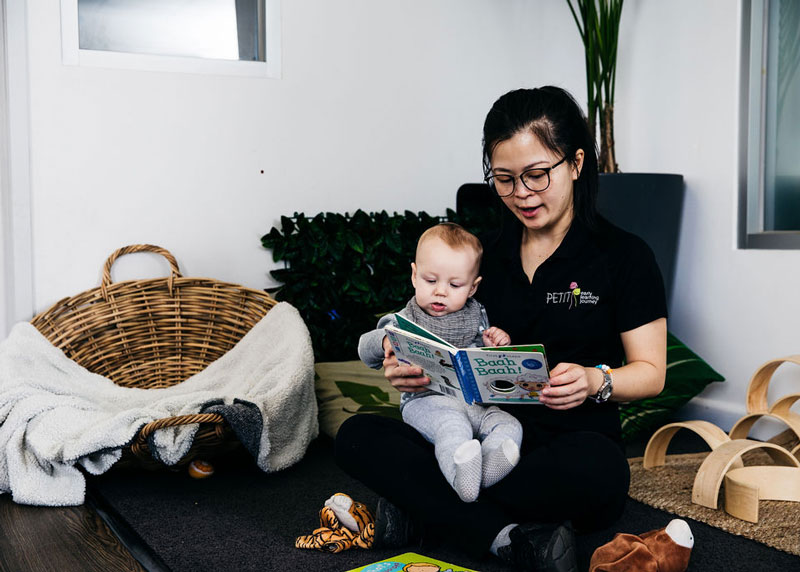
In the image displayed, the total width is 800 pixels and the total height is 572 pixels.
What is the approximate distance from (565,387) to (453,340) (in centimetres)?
34

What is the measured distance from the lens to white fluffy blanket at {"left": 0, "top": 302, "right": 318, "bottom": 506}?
1.79 m

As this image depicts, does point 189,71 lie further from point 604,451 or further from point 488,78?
point 604,451

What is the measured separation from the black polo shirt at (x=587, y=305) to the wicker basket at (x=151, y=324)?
125cm

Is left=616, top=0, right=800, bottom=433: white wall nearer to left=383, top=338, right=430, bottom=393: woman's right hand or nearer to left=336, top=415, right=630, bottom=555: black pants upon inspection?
left=336, top=415, right=630, bottom=555: black pants

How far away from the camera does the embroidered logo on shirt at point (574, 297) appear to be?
1454 millimetres

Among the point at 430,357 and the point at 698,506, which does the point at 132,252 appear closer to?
the point at 430,357

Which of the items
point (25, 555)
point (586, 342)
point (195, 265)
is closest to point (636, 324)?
point (586, 342)

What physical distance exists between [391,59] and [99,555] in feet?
6.79

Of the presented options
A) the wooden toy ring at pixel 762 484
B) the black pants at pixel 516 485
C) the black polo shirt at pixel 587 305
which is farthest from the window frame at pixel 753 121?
the black pants at pixel 516 485

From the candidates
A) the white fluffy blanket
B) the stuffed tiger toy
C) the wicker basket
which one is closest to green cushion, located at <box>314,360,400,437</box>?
the white fluffy blanket

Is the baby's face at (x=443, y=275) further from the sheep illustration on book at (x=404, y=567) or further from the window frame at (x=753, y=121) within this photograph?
the window frame at (x=753, y=121)

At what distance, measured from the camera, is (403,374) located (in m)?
1.45

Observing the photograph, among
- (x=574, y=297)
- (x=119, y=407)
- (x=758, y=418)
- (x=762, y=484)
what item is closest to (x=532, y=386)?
(x=574, y=297)

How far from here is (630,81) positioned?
2887 mm
